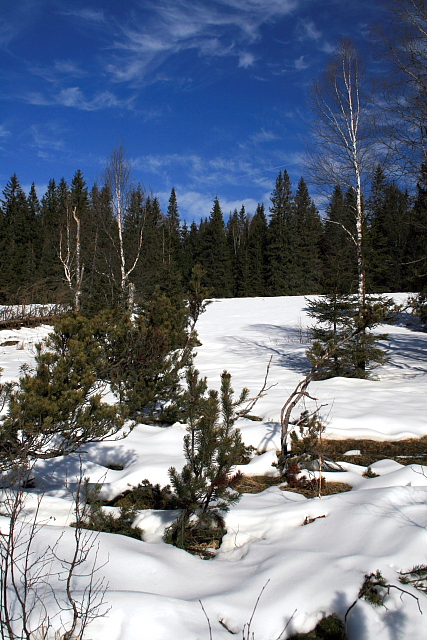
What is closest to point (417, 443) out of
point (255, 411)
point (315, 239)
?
point (255, 411)

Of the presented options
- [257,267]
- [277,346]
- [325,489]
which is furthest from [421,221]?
[257,267]

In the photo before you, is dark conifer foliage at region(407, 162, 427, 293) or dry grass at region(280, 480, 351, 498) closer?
dry grass at region(280, 480, 351, 498)

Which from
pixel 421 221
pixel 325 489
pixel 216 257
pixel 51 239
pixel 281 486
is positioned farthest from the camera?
pixel 216 257

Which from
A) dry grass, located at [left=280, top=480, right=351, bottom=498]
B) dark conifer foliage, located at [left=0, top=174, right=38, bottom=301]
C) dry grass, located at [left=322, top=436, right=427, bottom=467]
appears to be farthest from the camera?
dark conifer foliage, located at [left=0, top=174, right=38, bottom=301]

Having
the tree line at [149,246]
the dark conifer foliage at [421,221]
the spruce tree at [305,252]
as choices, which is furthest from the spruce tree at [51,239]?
the spruce tree at [305,252]

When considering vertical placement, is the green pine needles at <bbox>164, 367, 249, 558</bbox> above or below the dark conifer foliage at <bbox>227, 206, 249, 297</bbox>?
below

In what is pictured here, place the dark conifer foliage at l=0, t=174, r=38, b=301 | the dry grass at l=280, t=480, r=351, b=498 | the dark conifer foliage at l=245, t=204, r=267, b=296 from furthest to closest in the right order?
the dark conifer foliage at l=245, t=204, r=267, b=296, the dark conifer foliage at l=0, t=174, r=38, b=301, the dry grass at l=280, t=480, r=351, b=498

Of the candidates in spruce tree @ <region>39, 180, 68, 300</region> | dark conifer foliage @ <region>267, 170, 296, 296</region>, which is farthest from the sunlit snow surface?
dark conifer foliage @ <region>267, 170, 296, 296</region>

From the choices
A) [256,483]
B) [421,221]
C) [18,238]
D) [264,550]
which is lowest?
[256,483]

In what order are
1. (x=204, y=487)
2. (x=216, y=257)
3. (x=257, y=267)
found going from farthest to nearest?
(x=216, y=257), (x=257, y=267), (x=204, y=487)

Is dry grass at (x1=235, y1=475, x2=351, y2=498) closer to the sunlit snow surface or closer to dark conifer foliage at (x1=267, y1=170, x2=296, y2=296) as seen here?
the sunlit snow surface

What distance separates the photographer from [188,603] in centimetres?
193

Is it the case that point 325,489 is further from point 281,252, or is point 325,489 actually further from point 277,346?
point 281,252

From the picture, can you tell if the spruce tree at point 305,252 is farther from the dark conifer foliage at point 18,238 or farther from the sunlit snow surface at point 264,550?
the sunlit snow surface at point 264,550
